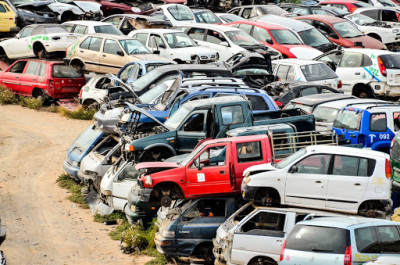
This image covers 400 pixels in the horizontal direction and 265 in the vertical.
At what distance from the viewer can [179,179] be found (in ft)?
47.7

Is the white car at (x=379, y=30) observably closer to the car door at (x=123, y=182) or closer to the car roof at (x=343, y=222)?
Result: the car door at (x=123, y=182)

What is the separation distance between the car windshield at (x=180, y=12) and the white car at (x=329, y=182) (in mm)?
18600

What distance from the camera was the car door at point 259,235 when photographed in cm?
1231

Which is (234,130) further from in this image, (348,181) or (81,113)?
(81,113)

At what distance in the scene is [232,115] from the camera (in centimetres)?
1652

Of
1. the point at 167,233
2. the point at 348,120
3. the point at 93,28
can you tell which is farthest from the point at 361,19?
the point at 167,233

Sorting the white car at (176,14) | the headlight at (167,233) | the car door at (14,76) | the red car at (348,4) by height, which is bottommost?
the car door at (14,76)

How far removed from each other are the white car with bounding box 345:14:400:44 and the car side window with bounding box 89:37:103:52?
1092 cm

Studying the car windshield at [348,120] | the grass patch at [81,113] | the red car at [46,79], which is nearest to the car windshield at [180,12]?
the red car at [46,79]

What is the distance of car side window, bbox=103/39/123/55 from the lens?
25.2m

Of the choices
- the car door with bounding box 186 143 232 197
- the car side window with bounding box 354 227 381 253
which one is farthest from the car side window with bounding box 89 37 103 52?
the car side window with bounding box 354 227 381 253

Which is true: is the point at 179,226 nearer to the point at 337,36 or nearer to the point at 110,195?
the point at 110,195

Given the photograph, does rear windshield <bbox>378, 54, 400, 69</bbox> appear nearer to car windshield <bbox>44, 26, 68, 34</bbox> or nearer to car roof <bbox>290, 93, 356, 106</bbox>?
car roof <bbox>290, 93, 356, 106</bbox>

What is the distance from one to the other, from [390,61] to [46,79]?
10848mm
